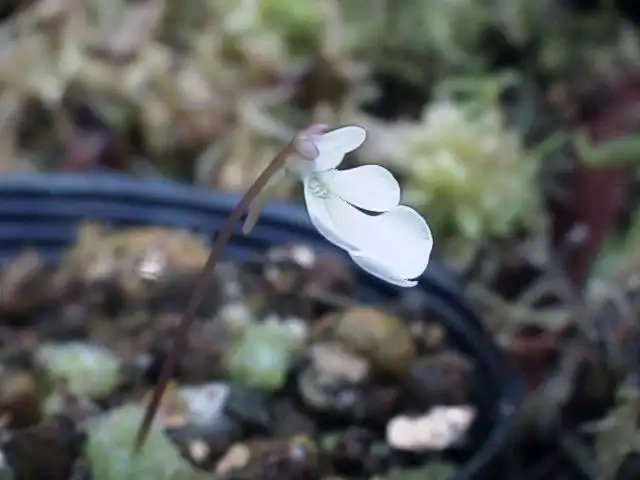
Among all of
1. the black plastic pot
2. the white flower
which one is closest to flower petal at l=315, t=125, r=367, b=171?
the white flower

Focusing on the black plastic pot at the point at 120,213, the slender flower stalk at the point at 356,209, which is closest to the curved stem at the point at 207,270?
the slender flower stalk at the point at 356,209

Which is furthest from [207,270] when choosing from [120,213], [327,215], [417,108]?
[417,108]

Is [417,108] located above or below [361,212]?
below

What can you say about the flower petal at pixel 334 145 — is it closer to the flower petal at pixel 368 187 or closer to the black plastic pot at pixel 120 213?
the flower petal at pixel 368 187

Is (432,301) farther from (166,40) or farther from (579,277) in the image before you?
(166,40)

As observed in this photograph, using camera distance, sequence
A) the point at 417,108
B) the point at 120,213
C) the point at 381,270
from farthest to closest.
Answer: the point at 417,108, the point at 120,213, the point at 381,270

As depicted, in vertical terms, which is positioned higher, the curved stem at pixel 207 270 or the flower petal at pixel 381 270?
the flower petal at pixel 381 270

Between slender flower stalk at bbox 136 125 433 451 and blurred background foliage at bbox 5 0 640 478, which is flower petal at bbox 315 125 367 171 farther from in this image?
blurred background foliage at bbox 5 0 640 478

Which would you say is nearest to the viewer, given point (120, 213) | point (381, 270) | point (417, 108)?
point (381, 270)

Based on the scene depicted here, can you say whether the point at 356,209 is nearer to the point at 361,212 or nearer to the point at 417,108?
the point at 361,212
